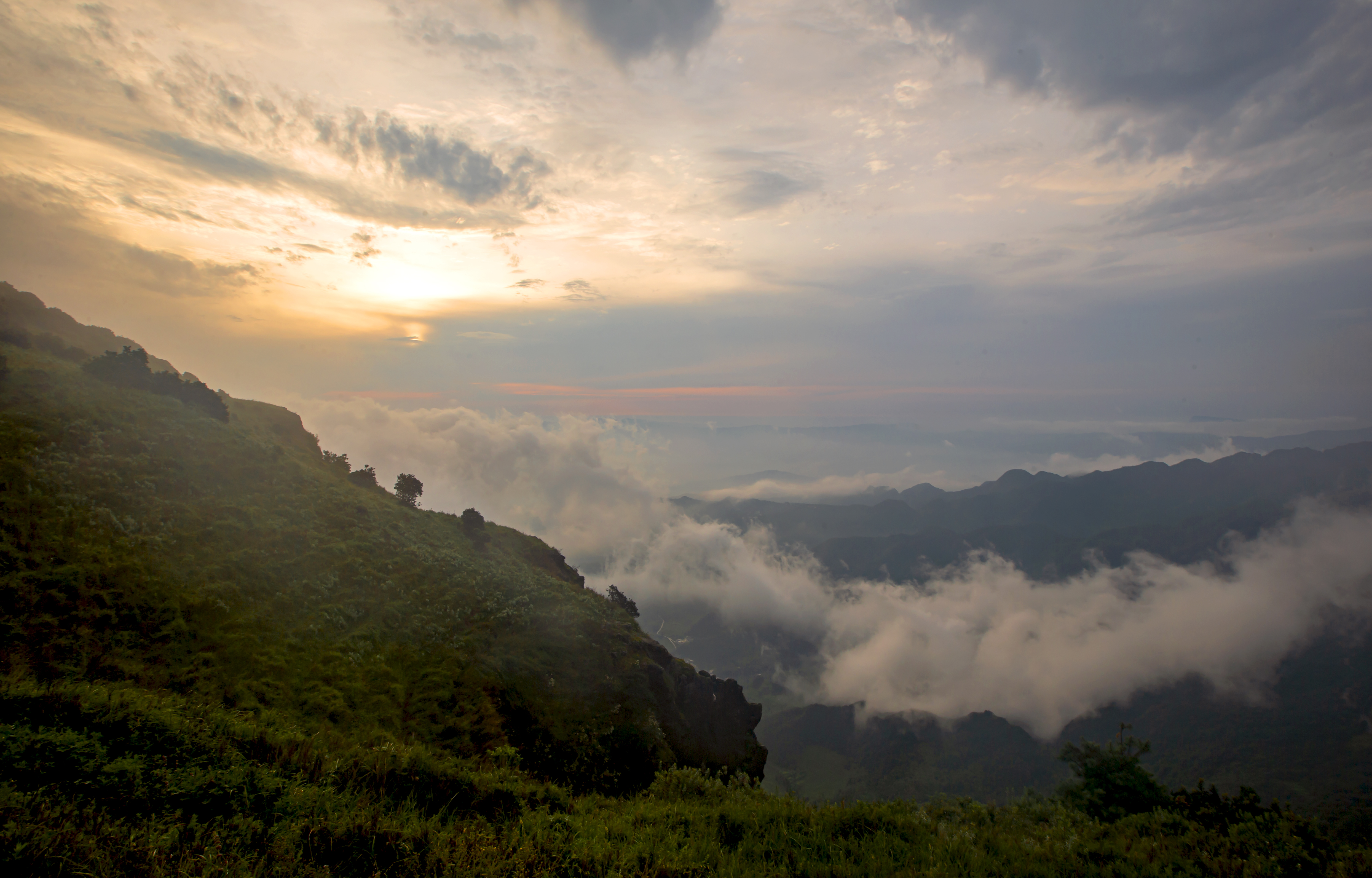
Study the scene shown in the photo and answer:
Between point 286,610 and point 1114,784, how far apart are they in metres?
49.7

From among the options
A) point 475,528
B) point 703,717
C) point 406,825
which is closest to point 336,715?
point 406,825

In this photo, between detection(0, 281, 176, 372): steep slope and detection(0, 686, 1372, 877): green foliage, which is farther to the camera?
detection(0, 281, 176, 372): steep slope

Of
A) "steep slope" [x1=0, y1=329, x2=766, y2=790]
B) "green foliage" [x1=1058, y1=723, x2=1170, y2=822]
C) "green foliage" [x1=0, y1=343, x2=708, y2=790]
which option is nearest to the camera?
"green foliage" [x1=0, y1=343, x2=708, y2=790]

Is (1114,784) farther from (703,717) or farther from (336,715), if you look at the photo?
(336,715)

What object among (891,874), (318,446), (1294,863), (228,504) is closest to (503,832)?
(891,874)

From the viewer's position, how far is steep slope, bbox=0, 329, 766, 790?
2011cm

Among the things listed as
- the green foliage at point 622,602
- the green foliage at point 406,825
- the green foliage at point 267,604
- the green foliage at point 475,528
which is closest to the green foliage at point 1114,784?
the green foliage at point 406,825

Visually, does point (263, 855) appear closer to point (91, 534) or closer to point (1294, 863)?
point (1294, 863)

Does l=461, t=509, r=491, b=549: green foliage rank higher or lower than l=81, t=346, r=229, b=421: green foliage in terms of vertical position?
lower

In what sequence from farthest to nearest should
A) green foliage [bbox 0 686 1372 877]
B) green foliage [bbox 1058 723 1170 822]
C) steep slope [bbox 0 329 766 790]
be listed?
1. green foliage [bbox 1058 723 1170 822]
2. steep slope [bbox 0 329 766 790]
3. green foliage [bbox 0 686 1372 877]

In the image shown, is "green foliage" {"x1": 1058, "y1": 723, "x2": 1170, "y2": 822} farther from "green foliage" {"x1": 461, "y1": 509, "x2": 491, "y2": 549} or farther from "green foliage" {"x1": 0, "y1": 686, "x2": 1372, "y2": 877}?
"green foliage" {"x1": 461, "y1": 509, "x2": 491, "y2": 549}

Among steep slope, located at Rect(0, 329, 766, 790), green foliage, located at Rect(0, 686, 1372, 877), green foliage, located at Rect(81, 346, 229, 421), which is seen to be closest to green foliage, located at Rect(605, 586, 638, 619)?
steep slope, located at Rect(0, 329, 766, 790)

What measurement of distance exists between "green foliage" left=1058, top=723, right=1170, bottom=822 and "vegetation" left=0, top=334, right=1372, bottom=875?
1.64 ft

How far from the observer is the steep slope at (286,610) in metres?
20.1
